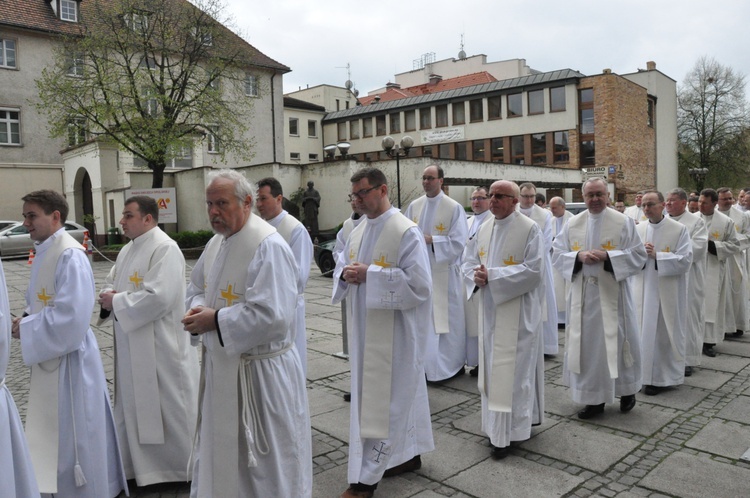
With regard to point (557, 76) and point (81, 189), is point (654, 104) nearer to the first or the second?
point (557, 76)

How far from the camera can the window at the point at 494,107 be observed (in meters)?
39.1

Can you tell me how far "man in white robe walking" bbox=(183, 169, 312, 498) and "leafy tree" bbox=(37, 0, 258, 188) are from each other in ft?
65.4

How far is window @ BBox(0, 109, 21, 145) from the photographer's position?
29.2 metres

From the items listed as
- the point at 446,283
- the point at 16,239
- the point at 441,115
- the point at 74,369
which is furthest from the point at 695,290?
the point at 441,115

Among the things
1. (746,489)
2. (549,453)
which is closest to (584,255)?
(549,453)

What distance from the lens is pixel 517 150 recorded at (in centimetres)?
3866

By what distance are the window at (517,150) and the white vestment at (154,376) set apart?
36.3 meters

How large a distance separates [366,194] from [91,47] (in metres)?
21.7

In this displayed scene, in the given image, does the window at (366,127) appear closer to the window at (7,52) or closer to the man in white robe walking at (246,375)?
the window at (7,52)

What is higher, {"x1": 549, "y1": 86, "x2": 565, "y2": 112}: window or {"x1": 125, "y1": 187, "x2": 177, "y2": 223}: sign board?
{"x1": 549, "y1": 86, "x2": 565, "y2": 112}: window

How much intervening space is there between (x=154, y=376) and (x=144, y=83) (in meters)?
21.4

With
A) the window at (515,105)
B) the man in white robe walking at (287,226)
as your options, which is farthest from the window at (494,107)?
the man in white robe walking at (287,226)

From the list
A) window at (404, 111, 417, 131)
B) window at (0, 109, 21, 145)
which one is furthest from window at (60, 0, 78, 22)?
window at (404, 111, 417, 131)

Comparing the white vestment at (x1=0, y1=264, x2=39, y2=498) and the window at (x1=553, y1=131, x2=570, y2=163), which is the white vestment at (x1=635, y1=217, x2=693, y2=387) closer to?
the white vestment at (x1=0, y1=264, x2=39, y2=498)
